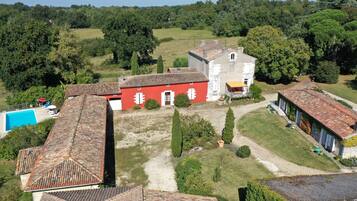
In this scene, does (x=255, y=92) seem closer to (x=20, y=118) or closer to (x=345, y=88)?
(x=345, y=88)

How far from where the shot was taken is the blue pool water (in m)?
36.9

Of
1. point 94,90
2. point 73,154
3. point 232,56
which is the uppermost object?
point 232,56

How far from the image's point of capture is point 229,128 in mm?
31266

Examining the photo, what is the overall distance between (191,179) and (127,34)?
44.9 meters

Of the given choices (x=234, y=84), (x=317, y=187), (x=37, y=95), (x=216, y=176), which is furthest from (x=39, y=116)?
(x=317, y=187)

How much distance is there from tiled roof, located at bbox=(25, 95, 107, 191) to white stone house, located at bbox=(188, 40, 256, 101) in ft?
53.3

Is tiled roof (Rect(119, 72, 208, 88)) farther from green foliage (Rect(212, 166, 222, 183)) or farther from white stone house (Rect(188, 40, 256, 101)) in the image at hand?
green foliage (Rect(212, 166, 222, 183))

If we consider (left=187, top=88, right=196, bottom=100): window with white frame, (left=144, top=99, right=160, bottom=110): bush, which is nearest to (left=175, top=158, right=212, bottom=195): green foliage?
(left=144, top=99, right=160, bottom=110): bush

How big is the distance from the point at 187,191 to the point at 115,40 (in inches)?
1783

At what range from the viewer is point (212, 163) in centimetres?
2833

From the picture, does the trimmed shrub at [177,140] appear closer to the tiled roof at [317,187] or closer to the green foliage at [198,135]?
the green foliage at [198,135]

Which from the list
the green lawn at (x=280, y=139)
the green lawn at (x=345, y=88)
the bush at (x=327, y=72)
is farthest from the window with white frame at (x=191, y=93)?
the bush at (x=327, y=72)

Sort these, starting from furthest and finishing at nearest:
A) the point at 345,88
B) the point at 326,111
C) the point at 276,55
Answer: the point at 345,88, the point at 276,55, the point at 326,111

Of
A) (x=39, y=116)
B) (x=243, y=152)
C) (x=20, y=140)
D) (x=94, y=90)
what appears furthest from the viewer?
(x=94, y=90)
